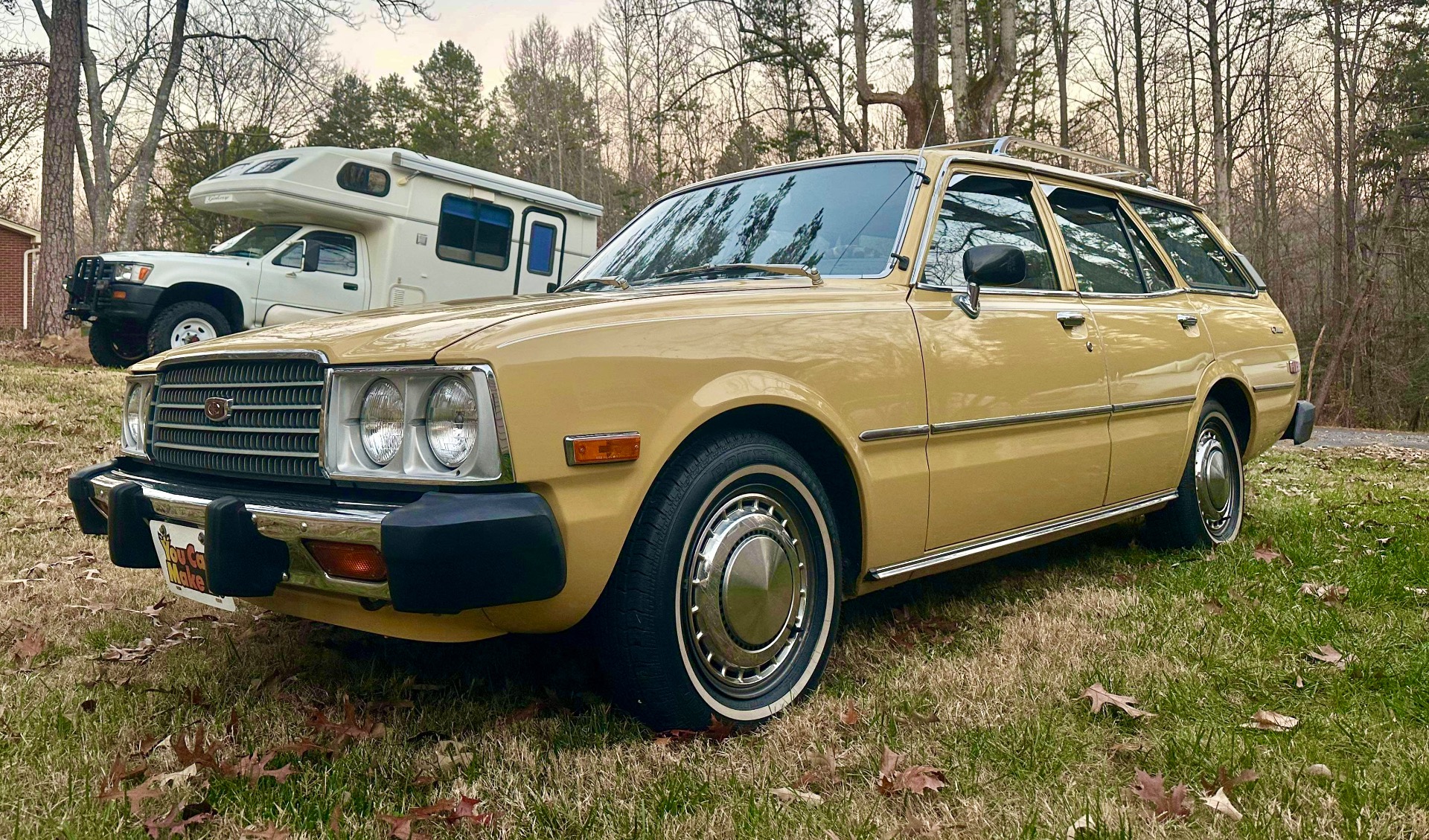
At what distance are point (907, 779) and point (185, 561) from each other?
1.87 meters

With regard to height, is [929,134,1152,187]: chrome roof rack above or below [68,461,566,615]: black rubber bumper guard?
above

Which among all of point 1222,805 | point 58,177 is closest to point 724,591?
point 1222,805

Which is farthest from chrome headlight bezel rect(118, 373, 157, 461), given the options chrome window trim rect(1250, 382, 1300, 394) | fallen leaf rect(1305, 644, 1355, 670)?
chrome window trim rect(1250, 382, 1300, 394)

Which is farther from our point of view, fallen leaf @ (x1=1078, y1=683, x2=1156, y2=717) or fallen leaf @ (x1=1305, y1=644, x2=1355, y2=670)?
fallen leaf @ (x1=1305, y1=644, x2=1355, y2=670)

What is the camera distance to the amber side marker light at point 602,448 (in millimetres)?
2301

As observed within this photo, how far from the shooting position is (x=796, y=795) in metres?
2.27

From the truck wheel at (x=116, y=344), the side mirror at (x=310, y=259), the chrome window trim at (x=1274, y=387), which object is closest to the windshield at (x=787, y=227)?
the chrome window trim at (x=1274, y=387)

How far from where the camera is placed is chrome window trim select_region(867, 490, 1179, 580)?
3.19 meters

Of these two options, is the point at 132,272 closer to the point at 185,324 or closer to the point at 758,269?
the point at 185,324

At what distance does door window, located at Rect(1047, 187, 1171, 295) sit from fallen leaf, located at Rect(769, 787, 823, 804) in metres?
2.61

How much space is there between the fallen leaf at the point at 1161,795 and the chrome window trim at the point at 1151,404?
79.4 inches

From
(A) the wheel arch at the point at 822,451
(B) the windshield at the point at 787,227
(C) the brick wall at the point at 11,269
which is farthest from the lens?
(C) the brick wall at the point at 11,269

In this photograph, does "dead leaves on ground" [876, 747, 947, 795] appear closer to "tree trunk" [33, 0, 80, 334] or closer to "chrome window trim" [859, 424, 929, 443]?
"chrome window trim" [859, 424, 929, 443]

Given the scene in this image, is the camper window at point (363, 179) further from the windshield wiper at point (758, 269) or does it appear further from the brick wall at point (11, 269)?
the brick wall at point (11, 269)
